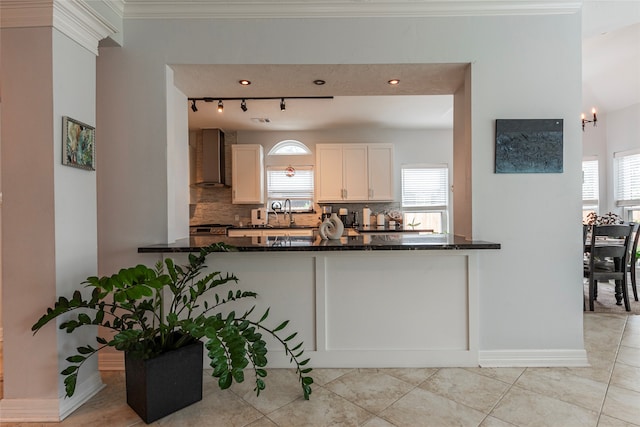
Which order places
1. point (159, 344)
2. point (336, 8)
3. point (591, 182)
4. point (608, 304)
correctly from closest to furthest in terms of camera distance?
point (159, 344), point (336, 8), point (608, 304), point (591, 182)

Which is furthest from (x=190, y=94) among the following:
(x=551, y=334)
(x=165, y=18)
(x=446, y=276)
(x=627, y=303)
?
(x=627, y=303)

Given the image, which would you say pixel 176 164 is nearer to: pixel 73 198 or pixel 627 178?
pixel 73 198

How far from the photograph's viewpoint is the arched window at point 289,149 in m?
5.61

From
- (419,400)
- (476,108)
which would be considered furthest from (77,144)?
(476,108)

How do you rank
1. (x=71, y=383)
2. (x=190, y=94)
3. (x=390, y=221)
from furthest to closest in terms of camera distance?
(x=390, y=221) < (x=190, y=94) < (x=71, y=383)

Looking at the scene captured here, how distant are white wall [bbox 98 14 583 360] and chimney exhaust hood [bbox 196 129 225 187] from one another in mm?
2862

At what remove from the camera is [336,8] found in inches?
92.3

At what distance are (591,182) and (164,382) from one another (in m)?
6.55

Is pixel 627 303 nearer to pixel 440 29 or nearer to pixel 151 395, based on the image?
pixel 440 29

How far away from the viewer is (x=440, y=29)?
2369mm

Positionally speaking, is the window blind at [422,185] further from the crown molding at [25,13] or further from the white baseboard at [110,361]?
the crown molding at [25,13]

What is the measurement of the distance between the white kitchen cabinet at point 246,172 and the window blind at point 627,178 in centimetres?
565

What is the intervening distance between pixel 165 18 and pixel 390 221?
13.8ft

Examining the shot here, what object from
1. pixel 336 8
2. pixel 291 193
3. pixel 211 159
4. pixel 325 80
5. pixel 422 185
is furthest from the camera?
pixel 422 185
